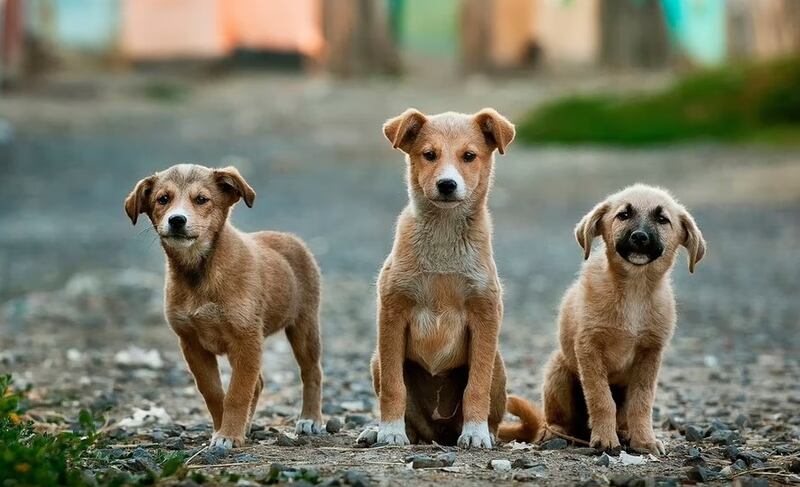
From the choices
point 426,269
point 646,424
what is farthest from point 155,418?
point 646,424

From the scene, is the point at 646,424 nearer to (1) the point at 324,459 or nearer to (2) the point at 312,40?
(1) the point at 324,459

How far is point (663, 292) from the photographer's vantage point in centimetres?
655

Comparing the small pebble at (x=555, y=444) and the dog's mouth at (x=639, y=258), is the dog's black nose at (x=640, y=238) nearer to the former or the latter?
the dog's mouth at (x=639, y=258)

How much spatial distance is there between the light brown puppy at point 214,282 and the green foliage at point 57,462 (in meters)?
0.58

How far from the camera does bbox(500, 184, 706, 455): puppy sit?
20.9 feet

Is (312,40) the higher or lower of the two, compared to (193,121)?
higher

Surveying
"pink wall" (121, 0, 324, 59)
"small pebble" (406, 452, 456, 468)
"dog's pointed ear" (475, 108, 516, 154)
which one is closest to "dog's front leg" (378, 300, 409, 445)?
"small pebble" (406, 452, 456, 468)

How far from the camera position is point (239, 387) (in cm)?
636

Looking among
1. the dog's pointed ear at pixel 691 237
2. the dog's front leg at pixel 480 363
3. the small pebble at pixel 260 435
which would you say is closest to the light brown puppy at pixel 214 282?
the small pebble at pixel 260 435

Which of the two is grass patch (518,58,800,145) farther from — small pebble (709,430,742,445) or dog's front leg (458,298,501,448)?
dog's front leg (458,298,501,448)

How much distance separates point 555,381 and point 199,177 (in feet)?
6.70

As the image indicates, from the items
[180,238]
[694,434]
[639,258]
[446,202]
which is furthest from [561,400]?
[180,238]

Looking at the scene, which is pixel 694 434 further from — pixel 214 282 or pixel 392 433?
pixel 214 282

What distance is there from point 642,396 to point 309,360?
1774 mm
